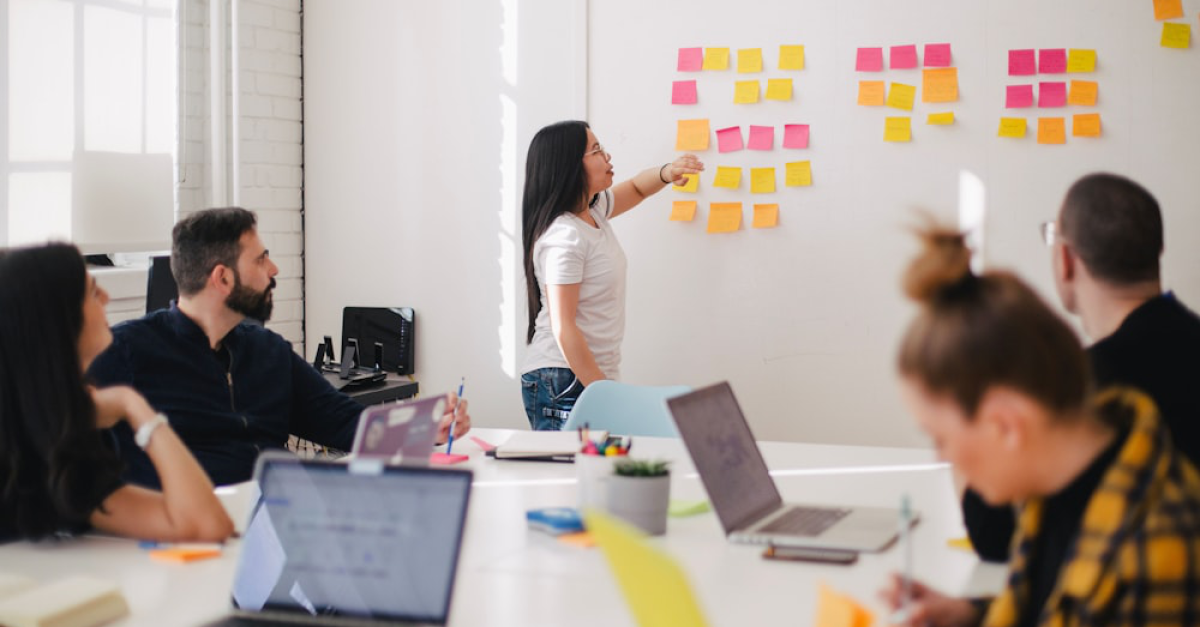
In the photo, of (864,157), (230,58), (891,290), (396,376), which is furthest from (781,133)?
(230,58)

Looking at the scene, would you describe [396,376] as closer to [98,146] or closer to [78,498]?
[98,146]

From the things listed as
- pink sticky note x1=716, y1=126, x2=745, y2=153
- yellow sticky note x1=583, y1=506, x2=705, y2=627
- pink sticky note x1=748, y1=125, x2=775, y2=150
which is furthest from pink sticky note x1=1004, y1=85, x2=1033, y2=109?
yellow sticky note x1=583, y1=506, x2=705, y2=627

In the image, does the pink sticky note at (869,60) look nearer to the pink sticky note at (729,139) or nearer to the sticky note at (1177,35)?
the pink sticky note at (729,139)

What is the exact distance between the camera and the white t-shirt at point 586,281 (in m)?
3.43

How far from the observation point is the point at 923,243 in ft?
3.90

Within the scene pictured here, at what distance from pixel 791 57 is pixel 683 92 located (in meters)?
0.39

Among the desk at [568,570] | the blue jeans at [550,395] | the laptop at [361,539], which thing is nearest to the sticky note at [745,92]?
the blue jeans at [550,395]

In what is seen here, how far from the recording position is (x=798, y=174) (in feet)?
13.0

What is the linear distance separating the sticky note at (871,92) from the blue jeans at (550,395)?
1.37m

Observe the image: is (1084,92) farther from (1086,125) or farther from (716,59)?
(716,59)

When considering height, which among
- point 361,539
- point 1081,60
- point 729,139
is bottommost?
point 361,539

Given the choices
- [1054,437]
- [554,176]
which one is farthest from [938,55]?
[1054,437]

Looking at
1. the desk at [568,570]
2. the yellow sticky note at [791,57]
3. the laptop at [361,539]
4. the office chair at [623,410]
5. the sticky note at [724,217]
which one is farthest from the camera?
the sticky note at [724,217]

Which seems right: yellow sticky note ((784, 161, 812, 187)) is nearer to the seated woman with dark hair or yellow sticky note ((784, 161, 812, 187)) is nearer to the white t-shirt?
the white t-shirt
